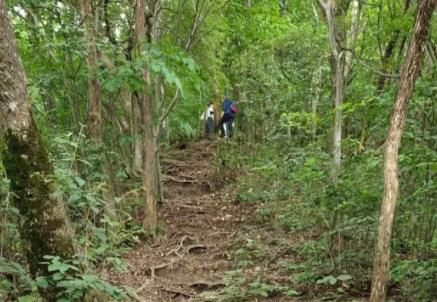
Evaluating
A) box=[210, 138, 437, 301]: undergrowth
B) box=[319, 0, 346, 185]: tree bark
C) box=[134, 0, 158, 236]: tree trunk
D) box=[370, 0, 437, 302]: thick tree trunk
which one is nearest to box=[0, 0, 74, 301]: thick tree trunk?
box=[370, 0, 437, 302]: thick tree trunk

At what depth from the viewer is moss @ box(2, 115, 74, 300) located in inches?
132

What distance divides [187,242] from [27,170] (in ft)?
17.4

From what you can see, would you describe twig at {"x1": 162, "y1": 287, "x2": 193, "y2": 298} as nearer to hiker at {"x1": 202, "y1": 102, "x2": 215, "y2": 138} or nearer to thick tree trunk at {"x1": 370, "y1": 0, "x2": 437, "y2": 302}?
thick tree trunk at {"x1": 370, "y1": 0, "x2": 437, "y2": 302}

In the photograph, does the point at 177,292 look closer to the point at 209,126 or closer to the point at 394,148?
the point at 394,148

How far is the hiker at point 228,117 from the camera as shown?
14297 millimetres

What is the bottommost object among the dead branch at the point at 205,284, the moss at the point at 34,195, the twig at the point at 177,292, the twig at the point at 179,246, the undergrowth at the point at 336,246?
the twig at the point at 177,292

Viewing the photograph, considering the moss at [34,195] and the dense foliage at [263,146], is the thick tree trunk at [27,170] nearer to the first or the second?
the moss at [34,195]

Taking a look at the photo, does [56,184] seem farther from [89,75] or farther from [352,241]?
[352,241]

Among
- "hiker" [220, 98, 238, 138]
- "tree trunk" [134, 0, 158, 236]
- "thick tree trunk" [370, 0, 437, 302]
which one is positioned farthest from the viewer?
"hiker" [220, 98, 238, 138]

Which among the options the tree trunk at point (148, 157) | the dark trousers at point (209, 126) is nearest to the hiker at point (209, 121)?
the dark trousers at point (209, 126)

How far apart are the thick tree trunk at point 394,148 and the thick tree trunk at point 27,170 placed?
2.37 meters

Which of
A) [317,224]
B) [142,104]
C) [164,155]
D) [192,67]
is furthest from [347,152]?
[164,155]

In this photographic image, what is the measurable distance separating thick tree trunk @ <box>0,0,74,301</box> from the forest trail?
2.64m

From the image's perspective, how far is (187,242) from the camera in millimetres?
8383
